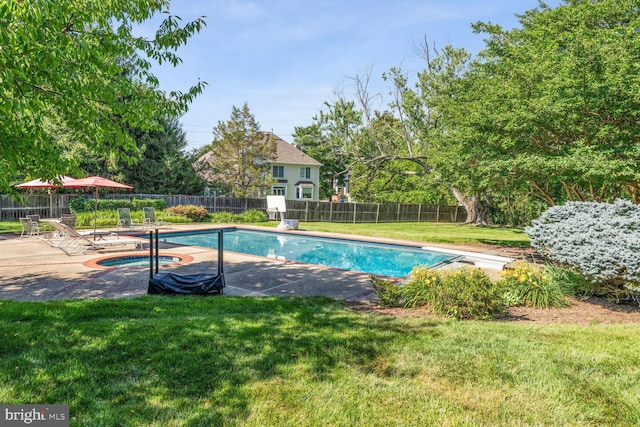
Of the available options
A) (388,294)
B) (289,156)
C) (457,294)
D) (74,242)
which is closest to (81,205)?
(74,242)

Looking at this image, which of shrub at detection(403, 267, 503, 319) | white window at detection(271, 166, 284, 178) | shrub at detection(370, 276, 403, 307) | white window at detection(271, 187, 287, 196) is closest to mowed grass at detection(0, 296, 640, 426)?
shrub at detection(403, 267, 503, 319)

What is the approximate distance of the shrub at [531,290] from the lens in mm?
6418

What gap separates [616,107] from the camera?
9133mm

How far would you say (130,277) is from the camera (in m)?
7.74

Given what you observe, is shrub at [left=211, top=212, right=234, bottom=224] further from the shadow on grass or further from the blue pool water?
the shadow on grass

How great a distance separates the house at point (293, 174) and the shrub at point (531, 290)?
107 feet

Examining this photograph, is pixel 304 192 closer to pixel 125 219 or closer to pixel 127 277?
pixel 125 219

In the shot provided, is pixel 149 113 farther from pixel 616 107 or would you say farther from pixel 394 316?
pixel 616 107

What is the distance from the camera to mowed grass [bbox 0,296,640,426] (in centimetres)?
283

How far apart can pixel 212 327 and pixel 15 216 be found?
2158 centimetres

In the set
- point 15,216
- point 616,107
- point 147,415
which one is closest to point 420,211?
point 616,107

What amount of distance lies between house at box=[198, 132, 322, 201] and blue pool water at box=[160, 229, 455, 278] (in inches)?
801

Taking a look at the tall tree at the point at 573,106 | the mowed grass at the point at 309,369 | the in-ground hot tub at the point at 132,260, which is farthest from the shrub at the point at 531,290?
the in-ground hot tub at the point at 132,260

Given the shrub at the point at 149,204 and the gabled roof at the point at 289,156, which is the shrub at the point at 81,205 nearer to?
the shrub at the point at 149,204
